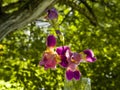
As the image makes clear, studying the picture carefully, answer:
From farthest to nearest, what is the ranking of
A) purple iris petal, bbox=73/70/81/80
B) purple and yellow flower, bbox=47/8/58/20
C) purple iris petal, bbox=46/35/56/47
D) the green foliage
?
the green foliage → purple and yellow flower, bbox=47/8/58/20 → purple iris petal, bbox=46/35/56/47 → purple iris petal, bbox=73/70/81/80

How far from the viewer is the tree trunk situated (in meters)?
2.17

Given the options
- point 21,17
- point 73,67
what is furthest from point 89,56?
point 21,17

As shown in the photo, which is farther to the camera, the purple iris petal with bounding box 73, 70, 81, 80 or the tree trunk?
the tree trunk

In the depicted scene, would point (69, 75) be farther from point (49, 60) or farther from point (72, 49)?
point (72, 49)

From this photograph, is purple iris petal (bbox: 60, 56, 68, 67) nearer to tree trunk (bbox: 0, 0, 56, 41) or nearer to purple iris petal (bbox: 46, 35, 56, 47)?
purple iris petal (bbox: 46, 35, 56, 47)

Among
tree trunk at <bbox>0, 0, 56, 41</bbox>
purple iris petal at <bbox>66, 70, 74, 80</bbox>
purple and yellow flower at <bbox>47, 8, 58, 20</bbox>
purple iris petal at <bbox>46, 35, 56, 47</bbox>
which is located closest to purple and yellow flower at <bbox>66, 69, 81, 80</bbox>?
purple iris petal at <bbox>66, 70, 74, 80</bbox>

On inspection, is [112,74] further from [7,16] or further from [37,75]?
[7,16]

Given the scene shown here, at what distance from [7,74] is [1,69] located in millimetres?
260

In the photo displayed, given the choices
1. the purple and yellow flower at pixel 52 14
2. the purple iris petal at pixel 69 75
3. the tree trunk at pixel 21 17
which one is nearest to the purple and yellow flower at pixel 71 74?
the purple iris petal at pixel 69 75

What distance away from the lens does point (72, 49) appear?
987 cm

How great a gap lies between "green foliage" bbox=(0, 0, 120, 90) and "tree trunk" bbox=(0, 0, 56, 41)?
6592 mm

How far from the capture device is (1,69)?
9.08 m

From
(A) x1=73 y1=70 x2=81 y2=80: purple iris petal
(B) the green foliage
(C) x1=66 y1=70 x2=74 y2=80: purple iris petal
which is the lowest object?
(B) the green foliage

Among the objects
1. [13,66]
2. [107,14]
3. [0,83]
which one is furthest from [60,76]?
[0,83]
